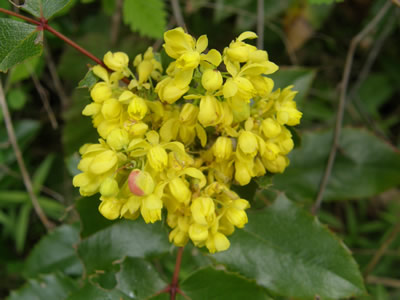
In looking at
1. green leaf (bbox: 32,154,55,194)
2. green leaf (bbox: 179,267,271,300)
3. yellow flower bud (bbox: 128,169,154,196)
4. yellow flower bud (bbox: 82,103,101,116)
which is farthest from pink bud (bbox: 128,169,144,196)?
green leaf (bbox: 32,154,55,194)

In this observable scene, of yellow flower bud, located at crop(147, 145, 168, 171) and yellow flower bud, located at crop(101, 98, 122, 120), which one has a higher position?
yellow flower bud, located at crop(101, 98, 122, 120)

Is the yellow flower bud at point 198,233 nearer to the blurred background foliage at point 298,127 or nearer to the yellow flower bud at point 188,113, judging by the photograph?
the yellow flower bud at point 188,113

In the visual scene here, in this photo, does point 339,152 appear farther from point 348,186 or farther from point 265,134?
point 265,134

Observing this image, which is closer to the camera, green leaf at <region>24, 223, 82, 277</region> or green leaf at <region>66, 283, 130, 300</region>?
green leaf at <region>66, 283, 130, 300</region>

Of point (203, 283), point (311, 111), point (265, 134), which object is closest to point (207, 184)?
point (265, 134)

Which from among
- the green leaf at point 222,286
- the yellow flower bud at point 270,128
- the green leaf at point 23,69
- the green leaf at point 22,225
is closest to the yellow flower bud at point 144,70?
the yellow flower bud at point 270,128

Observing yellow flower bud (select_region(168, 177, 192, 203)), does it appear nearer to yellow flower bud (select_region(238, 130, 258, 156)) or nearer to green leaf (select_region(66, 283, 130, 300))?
yellow flower bud (select_region(238, 130, 258, 156))

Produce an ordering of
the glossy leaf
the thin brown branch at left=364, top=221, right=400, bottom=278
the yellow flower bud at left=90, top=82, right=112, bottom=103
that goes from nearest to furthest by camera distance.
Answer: the yellow flower bud at left=90, top=82, right=112, bottom=103, the glossy leaf, the thin brown branch at left=364, top=221, right=400, bottom=278

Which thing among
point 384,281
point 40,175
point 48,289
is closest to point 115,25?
point 40,175
